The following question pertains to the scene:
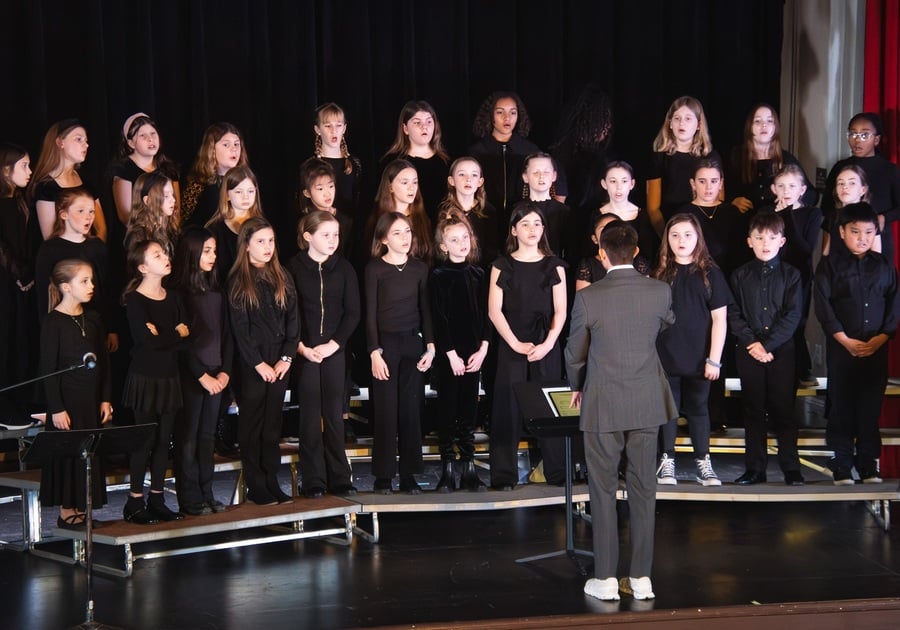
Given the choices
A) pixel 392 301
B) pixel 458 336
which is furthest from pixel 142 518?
pixel 458 336

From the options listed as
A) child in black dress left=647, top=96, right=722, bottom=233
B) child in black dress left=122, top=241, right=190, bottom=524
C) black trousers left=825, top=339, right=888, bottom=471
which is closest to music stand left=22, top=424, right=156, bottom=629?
child in black dress left=122, top=241, right=190, bottom=524

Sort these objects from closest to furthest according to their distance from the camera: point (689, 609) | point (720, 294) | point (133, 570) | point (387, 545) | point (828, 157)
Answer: point (689, 609) < point (133, 570) < point (387, 545) < point (720, 294) < point (828, 157)

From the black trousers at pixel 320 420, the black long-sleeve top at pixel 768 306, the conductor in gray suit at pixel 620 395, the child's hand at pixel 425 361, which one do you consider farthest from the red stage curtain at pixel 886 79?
the black trousers at pixel 320 420

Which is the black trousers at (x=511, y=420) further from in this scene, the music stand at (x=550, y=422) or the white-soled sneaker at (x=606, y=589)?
the white-soled sneaker at (x=606, y=589)

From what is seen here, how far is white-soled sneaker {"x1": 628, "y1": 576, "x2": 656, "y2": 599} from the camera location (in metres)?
4.45

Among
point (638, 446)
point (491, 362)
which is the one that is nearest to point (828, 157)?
point (491, 362)

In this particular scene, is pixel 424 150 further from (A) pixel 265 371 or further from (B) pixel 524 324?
(A) pixel 265 371

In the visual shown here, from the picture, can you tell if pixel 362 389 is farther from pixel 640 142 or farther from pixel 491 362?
pixel 640 142

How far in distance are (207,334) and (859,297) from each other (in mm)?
3122

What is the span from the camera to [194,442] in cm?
535

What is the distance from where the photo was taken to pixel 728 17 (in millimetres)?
7621

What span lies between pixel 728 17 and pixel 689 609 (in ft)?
14.9

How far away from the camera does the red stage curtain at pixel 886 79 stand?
278 inches

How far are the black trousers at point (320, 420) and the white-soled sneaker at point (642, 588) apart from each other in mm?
1657
